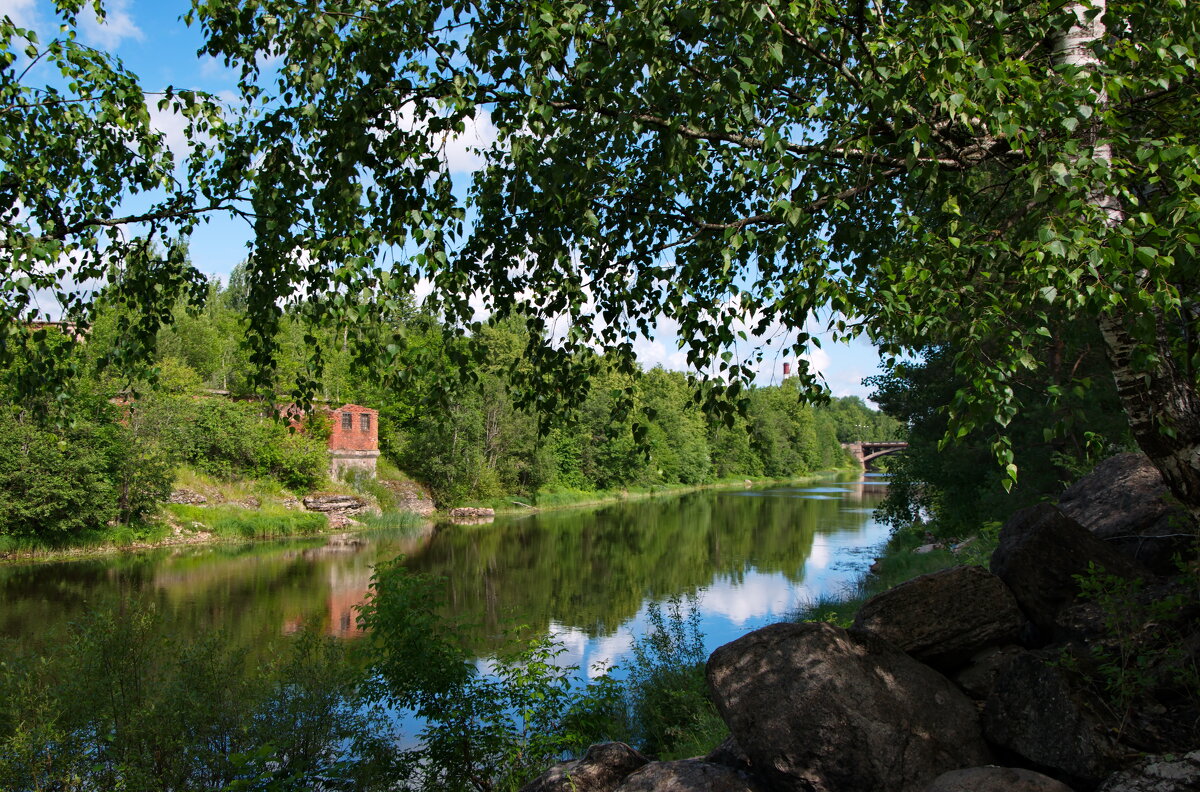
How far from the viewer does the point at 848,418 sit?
489 feet

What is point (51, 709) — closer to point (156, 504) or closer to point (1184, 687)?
point (1184, 687)

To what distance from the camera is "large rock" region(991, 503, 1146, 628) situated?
5.29 meters

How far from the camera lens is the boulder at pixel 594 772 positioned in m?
5.72

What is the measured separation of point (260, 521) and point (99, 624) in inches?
1120

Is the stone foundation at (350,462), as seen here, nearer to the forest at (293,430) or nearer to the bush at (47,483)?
the forest at (293,430)

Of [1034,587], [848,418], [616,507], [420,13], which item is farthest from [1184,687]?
[848,418]

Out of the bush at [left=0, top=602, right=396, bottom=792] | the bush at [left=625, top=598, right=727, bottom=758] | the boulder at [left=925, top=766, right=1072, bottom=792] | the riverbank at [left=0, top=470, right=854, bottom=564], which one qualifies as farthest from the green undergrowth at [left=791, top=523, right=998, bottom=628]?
the riverbank at [left=0, top=470, right=854, bottom=564]

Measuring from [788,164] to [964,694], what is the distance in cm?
358

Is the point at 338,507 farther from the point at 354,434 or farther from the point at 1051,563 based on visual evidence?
the point at 1051,563

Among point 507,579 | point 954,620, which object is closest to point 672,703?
point 954,620

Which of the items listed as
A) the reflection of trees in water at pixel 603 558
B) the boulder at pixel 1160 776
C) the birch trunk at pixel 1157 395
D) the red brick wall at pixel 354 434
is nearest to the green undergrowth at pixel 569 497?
the reflection of trees in water at pixel 603 558

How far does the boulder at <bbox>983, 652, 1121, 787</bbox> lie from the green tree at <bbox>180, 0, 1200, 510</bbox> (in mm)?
1206

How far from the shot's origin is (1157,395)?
4.18 m

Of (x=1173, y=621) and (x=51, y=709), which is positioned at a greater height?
(x=1173, y=621)
